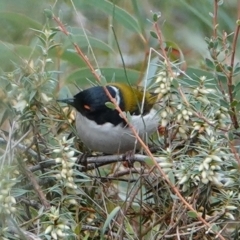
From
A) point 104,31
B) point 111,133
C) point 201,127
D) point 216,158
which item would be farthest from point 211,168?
point 104,31

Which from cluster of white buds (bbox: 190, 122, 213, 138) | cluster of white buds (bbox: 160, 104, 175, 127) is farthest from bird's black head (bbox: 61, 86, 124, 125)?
cluster of white buds (bbox: 190, 122, 213, 138)

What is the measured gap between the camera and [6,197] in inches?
75.8

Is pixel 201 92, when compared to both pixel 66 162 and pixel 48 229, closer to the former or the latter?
pixel 66 162

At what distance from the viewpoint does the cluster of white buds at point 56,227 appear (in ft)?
6.44

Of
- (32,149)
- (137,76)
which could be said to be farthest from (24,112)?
(137,76)

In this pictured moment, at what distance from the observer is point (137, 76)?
3268 mm

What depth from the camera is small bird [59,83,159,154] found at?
9.13ft

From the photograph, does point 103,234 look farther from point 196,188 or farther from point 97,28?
point 97,28

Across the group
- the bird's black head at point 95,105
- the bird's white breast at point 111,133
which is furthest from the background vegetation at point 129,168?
the bird's black head at point 95,105

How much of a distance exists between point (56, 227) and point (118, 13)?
1499mm

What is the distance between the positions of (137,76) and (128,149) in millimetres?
383

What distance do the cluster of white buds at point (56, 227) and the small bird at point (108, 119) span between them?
721 millimetres

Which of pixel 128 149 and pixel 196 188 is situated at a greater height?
pixel 196 188

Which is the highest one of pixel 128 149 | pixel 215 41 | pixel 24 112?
pixel 215 41
